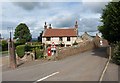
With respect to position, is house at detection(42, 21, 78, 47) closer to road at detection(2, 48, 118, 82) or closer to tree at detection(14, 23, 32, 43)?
tree at detection(14, 23, 32, 43)

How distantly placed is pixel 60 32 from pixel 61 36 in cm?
190

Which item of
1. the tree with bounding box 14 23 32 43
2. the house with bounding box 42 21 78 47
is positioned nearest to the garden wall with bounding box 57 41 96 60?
the house with bounding box 42 21 78 47

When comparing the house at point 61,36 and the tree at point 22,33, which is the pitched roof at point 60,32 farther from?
the tree at point 22,33

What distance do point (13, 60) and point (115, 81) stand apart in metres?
12.2

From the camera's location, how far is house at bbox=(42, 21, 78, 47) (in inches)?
2941

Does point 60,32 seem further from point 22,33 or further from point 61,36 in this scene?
point 22,33

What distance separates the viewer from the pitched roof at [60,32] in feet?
246

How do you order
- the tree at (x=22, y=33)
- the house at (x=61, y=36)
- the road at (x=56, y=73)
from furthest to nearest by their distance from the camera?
the tree at (x=22, y=33) → the house at (x=61, y=36) → the road at (x=56, y=73)

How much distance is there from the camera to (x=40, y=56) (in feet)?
116

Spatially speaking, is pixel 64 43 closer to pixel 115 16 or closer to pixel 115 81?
pixel 115 16

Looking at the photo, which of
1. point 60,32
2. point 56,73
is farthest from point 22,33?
point 56,73

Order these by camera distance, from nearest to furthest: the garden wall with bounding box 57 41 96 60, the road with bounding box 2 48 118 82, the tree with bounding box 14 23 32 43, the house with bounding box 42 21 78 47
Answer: the road with bounding box 2 48 118 82, the garden wall with bounding box 57 41 96 60, the house with bounding box 42 21 78 47, the tree with bounding box 14 23 32 43

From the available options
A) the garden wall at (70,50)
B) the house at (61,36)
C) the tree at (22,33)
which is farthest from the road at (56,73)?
the tree at (22,33)

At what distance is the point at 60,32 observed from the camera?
252ft
